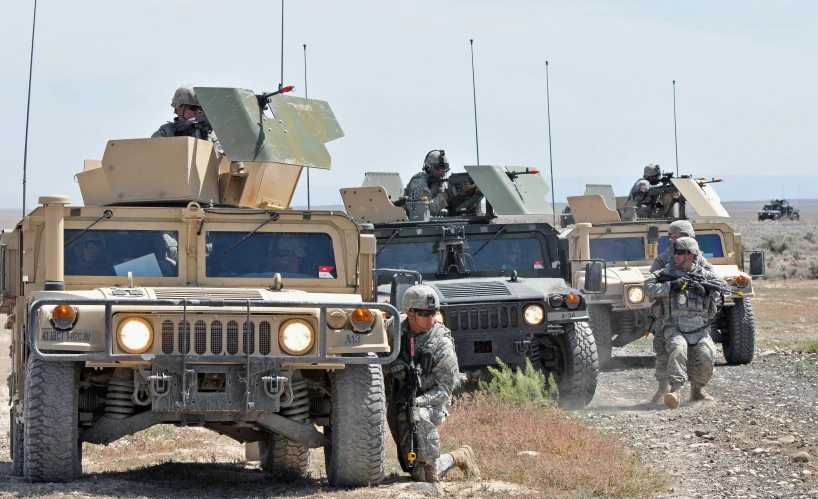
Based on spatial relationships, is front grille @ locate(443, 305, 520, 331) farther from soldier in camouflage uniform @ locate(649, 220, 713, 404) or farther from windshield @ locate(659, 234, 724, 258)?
windshield @ locate(659, 234, 724, 258)

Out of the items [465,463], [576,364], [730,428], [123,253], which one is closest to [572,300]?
[576,364]

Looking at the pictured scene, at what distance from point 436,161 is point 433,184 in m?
0.28

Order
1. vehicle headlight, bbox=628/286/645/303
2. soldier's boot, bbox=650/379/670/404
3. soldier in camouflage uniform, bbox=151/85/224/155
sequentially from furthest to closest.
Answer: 1. vehicle headlight, bbox=628/286/645/303
2. soldier's boot, bbox=650/379/670/404
3. soldier in camouflage uniform, bbox=151/85/224/155

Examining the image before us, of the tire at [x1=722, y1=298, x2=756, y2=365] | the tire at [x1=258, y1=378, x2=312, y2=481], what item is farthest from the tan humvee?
the tire at [x1=258, y1=378, x2=312, y2=481]

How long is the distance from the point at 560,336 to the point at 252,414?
4.59m

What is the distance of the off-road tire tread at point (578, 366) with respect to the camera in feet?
34.6

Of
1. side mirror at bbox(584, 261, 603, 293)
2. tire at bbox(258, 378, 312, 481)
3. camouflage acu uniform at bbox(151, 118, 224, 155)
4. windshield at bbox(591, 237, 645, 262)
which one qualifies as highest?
camouflage acu uniform at bbox(151, 118, 224, 155)

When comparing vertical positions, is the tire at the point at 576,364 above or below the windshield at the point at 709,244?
below

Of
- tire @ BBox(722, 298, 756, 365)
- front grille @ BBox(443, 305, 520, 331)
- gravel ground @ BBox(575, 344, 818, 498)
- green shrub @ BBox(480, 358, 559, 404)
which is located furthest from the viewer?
tire @ BBox(722, 298, 756, 365)

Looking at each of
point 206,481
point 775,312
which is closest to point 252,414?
point 206,481

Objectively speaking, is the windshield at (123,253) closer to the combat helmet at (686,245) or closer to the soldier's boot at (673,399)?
the soldier's boot at (673,399)

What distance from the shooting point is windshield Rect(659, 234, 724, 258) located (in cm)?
1465

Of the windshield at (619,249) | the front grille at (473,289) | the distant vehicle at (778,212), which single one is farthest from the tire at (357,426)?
the distant vehicle at (778,212)

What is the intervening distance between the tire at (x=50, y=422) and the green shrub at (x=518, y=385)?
158 inches
